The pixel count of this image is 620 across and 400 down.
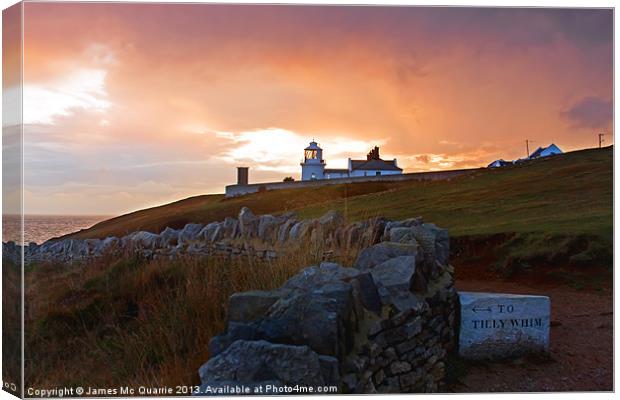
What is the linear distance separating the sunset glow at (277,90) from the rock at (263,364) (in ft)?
8.46

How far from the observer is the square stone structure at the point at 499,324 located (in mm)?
6105

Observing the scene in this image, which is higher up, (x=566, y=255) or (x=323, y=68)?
(x=323, y=68)

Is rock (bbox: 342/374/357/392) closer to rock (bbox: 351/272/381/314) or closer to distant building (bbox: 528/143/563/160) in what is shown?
rock (bbox: 351/272/381/314)

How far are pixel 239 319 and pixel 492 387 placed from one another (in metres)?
2.70

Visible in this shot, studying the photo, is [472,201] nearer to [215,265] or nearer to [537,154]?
[537,154]

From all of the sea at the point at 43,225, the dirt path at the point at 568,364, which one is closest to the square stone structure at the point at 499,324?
the dirt path at the point at 568,364

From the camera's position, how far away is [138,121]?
6.07 meters

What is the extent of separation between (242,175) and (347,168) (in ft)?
3.91

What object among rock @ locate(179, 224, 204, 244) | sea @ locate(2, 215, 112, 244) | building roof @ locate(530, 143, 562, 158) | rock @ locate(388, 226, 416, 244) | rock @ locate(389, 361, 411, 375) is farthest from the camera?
rock @ locate(179, 224, 204, 244)

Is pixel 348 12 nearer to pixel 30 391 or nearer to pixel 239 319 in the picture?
pixel 239 319

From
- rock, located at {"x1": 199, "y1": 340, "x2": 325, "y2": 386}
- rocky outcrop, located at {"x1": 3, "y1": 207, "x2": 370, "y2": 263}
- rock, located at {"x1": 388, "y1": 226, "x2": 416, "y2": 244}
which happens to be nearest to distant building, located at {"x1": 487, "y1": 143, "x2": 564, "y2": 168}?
rock, located at {"x1": 388, "y1": 226, "x2": 416, "y2": 244}

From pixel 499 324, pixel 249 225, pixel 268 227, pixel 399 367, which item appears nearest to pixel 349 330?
pixel 399 367

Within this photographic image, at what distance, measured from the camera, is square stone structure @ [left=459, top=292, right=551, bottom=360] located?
611 centimetres

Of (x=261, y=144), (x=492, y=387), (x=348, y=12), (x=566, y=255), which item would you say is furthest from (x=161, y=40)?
(x=566, y=255)
